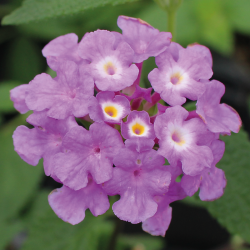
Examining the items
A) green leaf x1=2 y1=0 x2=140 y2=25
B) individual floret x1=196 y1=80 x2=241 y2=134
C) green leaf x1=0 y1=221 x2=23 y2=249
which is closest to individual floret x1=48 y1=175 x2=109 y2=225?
individual floret x1=196 y1=80 x2=241 y2=134

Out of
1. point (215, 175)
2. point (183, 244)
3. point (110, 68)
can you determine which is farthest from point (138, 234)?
point (110, 68)

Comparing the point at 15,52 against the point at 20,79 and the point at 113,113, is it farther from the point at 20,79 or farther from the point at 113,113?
the point at 113,113

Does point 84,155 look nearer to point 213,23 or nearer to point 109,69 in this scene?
point 109,69

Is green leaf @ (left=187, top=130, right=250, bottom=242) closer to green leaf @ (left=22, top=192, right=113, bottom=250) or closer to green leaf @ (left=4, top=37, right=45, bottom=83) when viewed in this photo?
green leaf @ (left=22, top=192, right=113, bottom=250)

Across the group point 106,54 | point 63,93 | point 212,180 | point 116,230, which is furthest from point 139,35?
point 116,230

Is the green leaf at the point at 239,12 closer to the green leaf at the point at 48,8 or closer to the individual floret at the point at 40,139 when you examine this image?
the green leaf at the point at 48,8
